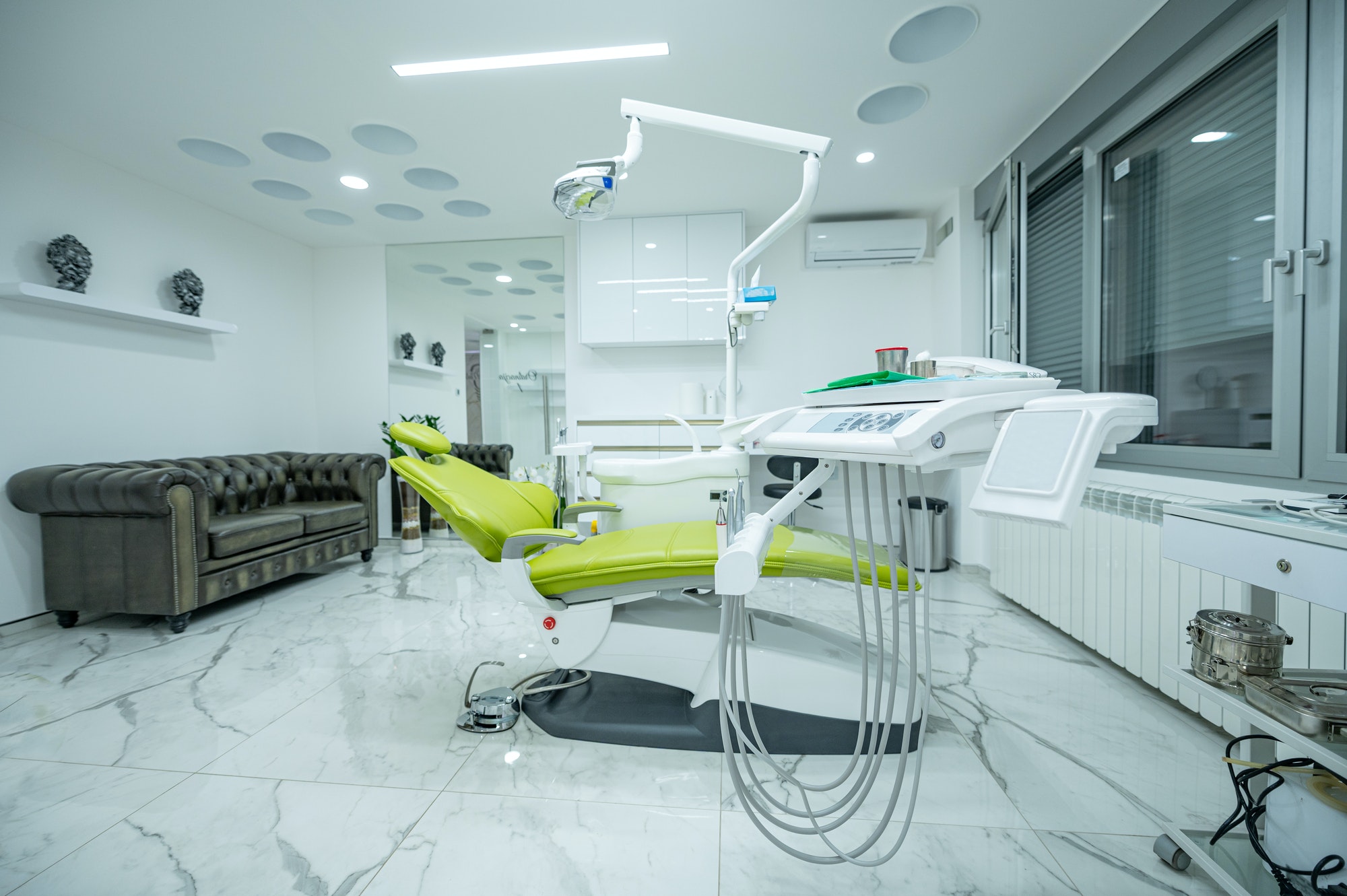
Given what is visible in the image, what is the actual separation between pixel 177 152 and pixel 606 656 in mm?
3586

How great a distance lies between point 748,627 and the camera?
166 cm

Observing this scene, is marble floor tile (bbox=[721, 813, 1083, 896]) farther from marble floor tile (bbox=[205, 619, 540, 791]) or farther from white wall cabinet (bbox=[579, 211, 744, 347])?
white wall cabinet (bbox=[579, 211, 744, 347])

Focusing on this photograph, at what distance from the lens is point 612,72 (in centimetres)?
227

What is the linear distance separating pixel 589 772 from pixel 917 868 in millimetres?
802

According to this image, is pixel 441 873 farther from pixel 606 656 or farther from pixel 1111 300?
pixel 1111 300

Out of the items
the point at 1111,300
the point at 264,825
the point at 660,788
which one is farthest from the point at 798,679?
the point at 1111,300

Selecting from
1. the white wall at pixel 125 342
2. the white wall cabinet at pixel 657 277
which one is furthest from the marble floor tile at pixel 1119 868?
the white wall at pixel 125 342

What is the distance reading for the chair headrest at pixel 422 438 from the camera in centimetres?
174

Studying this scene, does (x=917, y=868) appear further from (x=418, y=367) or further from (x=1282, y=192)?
(x=418, y=367)

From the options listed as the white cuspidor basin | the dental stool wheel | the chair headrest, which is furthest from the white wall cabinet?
the dental stool wheel

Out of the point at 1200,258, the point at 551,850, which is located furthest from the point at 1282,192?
the point at 551,850

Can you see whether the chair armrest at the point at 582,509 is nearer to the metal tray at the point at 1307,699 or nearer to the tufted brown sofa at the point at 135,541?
the metal tray at the point at 1307,699

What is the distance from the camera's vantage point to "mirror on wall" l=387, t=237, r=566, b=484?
4320 millimetres

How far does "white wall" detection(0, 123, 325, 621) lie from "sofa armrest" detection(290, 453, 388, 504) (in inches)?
21.3
